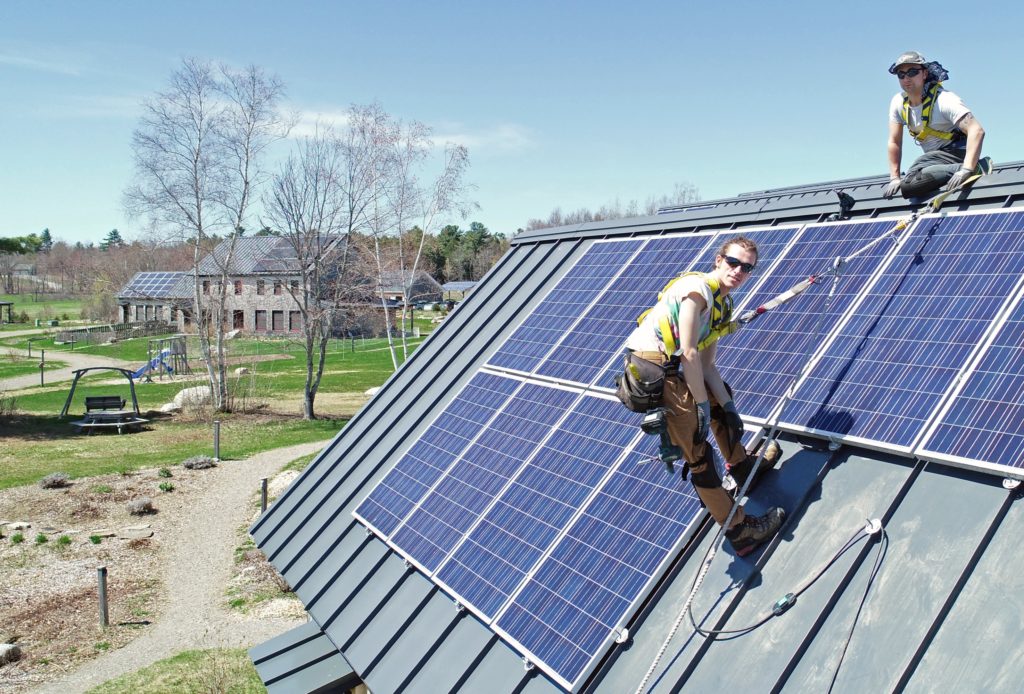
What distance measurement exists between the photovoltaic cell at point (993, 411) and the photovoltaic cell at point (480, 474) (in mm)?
3320

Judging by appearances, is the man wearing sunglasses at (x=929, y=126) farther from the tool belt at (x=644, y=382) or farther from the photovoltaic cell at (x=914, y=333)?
the tool belt at (x=644, y=382)

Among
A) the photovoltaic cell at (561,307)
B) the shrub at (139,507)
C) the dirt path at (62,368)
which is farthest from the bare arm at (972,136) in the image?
the dirt path at (62,368)

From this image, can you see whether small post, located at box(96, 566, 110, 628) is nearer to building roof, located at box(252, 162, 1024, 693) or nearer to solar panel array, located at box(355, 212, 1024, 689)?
building roof, located at box(252, 162, 1024, 693)

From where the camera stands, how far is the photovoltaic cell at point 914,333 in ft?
15.9

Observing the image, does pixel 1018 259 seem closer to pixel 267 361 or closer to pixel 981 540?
pixel 981 540

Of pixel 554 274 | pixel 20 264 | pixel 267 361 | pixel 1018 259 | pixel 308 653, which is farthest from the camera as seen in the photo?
pixel 20 264

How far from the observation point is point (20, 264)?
140250 mm

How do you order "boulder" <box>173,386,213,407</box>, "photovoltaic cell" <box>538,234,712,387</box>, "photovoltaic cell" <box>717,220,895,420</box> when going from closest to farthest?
1. "photovoltaic cell" <box>717,220,895,420</box>
2. "photovoltaic cell" <box>538,234,712,387</box>
3. "boulder" <box>173,386,213,407</box>

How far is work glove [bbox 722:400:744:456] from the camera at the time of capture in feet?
16.9

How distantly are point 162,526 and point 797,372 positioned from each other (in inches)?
859

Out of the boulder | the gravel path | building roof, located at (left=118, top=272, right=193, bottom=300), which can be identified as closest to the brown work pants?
the gravel path

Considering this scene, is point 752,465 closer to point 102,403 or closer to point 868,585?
point 868,585

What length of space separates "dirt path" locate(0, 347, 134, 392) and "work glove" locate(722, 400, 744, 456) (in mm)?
51035

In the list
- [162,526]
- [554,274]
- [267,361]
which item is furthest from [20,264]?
[554,274]
